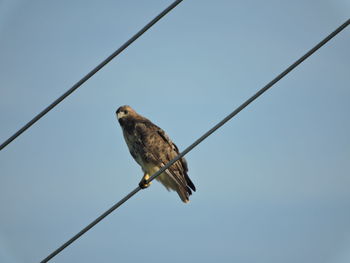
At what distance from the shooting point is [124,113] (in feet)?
42.5

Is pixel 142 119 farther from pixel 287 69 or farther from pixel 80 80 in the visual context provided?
pixel 287 69

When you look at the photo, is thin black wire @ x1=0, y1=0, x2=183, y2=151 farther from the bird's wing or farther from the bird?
the bird's wing

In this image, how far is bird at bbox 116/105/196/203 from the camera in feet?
37.4

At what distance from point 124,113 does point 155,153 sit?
1530mm

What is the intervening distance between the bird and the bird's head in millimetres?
40

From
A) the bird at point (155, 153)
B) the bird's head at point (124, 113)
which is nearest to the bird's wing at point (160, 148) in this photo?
the bird at point (155, 153)

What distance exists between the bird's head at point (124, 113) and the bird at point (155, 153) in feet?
0.13

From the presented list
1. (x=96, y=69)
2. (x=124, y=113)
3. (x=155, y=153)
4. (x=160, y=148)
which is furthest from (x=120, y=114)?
(x=96, y=69)

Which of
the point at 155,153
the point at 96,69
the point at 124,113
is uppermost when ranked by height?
the point at 124,113

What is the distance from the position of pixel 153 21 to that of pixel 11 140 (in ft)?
6.49

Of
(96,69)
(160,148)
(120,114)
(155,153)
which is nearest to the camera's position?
(96,69)

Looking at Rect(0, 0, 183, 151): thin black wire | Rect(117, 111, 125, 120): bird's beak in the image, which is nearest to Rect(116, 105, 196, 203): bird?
Rect(117, 111, 125, 120): bird's beak

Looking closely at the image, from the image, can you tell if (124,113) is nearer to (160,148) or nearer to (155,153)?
(160,148)

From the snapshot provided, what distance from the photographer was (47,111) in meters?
6.53
